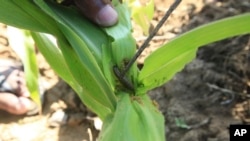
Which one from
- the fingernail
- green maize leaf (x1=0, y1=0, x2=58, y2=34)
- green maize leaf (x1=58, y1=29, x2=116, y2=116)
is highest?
the fingernail

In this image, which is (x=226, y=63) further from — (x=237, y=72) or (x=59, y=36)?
(x=59, y=36)

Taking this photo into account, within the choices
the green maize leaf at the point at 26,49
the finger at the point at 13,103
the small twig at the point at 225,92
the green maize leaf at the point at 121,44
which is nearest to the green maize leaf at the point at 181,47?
the green maize leaf at the point at 121,44

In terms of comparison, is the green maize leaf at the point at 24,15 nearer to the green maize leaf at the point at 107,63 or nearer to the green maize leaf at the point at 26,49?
Answer: the green maize leaf at the point at 107,63

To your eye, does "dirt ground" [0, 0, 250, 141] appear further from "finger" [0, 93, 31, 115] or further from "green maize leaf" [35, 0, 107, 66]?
"green maize leaf" [35, 0, 107, 66]

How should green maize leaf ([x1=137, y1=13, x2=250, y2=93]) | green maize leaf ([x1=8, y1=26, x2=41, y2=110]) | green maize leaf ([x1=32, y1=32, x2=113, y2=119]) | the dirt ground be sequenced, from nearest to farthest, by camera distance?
green maize leaf ([x1=137, y1=13, x2=250, y2=93]), green maize leaf ([x1=32, y1=32, x2=113, y2=119]), green maize leaf ([x1=8, y1=26, x2=41, y2=110]), the dirt ground

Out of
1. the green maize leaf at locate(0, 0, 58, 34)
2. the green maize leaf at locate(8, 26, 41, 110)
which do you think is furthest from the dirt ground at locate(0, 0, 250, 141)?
the green maize leaf at locate(0, 0, 58, 34)

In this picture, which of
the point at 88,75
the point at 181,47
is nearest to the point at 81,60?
the point at 88,75

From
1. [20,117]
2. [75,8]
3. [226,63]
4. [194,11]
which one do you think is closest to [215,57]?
[226,63]

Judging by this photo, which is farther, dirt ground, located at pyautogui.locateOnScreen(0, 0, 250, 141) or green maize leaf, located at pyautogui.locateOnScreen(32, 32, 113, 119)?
dirt ground, located at pyautogui.locateOnScreen(0, 0, 250, 141)
